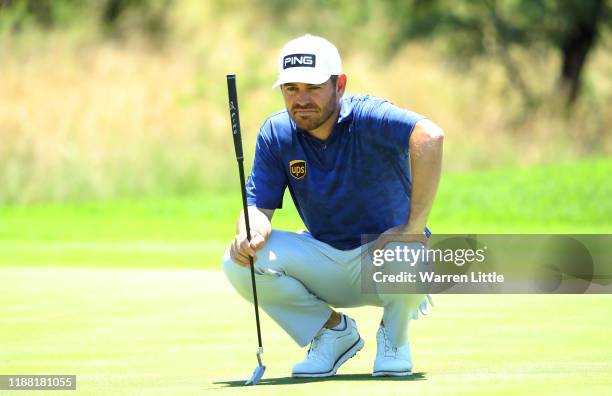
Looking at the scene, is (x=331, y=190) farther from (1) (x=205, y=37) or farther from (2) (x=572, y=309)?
(1) (x=205, y=37)

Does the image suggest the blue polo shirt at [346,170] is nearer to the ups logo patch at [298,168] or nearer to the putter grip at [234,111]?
the ups logo patch at [298,168]

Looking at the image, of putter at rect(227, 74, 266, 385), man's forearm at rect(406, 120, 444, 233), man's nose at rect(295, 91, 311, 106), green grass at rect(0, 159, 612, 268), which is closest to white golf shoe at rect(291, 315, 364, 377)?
putter at rect(227, 74, 266, 385)

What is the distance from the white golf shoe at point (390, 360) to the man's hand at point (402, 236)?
0.41 metres

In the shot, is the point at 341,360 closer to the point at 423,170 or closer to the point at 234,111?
the point at 423,170

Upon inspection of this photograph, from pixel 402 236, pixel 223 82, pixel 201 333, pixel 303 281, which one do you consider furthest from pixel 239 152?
pixel 223 82

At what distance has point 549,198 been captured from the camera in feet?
64.7

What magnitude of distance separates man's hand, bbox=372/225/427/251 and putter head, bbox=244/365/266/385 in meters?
0.73

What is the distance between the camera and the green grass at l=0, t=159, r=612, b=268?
1620 cm

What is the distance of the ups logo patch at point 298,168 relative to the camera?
243 inches

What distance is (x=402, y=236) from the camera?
596 cm

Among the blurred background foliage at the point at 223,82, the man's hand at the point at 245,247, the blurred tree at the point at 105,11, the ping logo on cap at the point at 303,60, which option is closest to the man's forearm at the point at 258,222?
the man's hand at the point at 245,247

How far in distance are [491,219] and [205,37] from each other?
12.9m

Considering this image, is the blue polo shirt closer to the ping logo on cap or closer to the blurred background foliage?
the ping logo on cap

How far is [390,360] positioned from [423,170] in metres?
0.82
